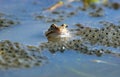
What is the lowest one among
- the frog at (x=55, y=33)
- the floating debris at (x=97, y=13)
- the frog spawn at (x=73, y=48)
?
the frog spawn at (x=73, y=48)

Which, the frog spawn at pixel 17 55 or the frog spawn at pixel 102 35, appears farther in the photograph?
the frog spawn at pixel 102 35

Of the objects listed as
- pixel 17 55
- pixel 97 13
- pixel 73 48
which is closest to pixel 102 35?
pixel 73 48

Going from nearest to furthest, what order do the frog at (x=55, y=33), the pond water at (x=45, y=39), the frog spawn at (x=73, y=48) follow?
1. the pond water at (x=45, y=39)
2. the frog spawn at (x=73, y=48)
3. the frog at (x=55, y=33)

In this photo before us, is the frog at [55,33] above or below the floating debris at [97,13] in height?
below

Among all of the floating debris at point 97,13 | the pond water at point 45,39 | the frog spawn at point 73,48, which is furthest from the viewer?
the floating debris at point 97,13

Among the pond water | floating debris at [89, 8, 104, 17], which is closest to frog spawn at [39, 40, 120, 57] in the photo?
the pond water

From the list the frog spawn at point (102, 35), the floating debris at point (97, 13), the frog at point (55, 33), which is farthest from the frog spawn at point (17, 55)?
the floating debris at point (97, 13)

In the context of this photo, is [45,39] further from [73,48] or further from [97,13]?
[97,13]

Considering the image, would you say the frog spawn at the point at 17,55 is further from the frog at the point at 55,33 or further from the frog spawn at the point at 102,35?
the frog spawn at the point at 102,35
